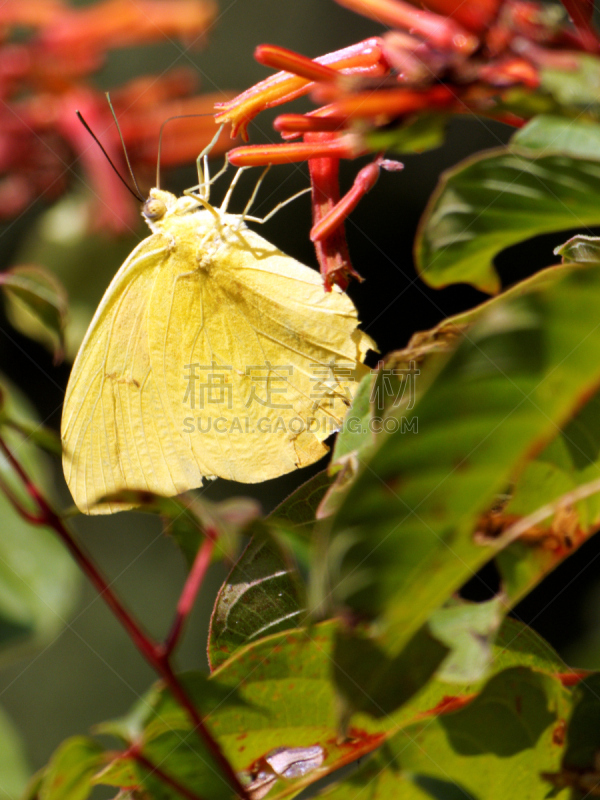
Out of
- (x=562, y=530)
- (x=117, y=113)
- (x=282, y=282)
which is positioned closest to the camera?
(x=562, y=530)

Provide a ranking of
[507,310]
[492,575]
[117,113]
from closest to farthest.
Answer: [507,310] → [117,113] → [492,575]

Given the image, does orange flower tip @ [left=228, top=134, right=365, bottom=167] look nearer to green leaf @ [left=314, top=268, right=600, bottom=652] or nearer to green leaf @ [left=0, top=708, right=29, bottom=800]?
green leaf @ [left=314, top=268, right=600, bottom=652]

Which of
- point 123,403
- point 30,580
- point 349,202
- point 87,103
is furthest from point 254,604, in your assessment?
point 87,103

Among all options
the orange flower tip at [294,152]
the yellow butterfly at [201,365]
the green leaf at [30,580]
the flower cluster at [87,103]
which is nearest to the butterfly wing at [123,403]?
the yellow butterfly at [201,365]

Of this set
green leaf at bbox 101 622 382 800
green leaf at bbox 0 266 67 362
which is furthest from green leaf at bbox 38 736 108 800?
green leaf at bbox 0 266 67 362

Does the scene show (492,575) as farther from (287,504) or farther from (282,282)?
(287,504)

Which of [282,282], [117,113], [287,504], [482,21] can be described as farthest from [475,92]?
[117,113]
